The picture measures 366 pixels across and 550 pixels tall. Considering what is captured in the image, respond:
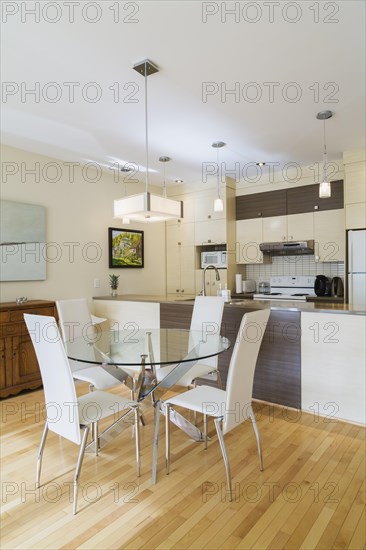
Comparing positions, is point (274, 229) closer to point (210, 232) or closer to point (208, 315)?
point (210, 232)

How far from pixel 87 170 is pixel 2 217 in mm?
1362

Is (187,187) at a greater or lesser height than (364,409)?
greater

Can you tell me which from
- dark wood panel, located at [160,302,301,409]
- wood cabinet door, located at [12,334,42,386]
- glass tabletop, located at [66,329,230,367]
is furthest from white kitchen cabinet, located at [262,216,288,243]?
wood cabinet door, located at [12,334,42,386]

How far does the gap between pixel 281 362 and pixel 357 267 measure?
1683mm

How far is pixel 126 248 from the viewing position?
502 cm

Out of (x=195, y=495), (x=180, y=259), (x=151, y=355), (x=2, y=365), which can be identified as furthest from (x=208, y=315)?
(x=180, y=259)

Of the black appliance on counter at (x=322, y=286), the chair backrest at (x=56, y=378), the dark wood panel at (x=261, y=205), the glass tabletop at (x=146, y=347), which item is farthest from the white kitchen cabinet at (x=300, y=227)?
the chair backrest at (x=56, y=378)

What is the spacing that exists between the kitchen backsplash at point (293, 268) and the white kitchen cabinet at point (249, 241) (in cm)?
35

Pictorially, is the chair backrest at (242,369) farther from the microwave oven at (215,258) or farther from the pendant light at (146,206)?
the microwave oven at (215,258)

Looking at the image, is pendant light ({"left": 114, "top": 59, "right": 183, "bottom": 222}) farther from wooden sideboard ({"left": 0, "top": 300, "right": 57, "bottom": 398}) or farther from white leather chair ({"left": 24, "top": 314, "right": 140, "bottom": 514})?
wooden sideboard ({"left": 0, "top": 300, "right": 57, "bottom": 398})

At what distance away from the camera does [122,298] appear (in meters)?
4.33

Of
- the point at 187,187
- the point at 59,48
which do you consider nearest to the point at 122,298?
the point at 187,187

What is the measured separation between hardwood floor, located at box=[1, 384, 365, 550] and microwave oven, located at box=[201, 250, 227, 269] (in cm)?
284

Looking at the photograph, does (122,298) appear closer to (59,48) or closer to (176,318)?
(176,318)
